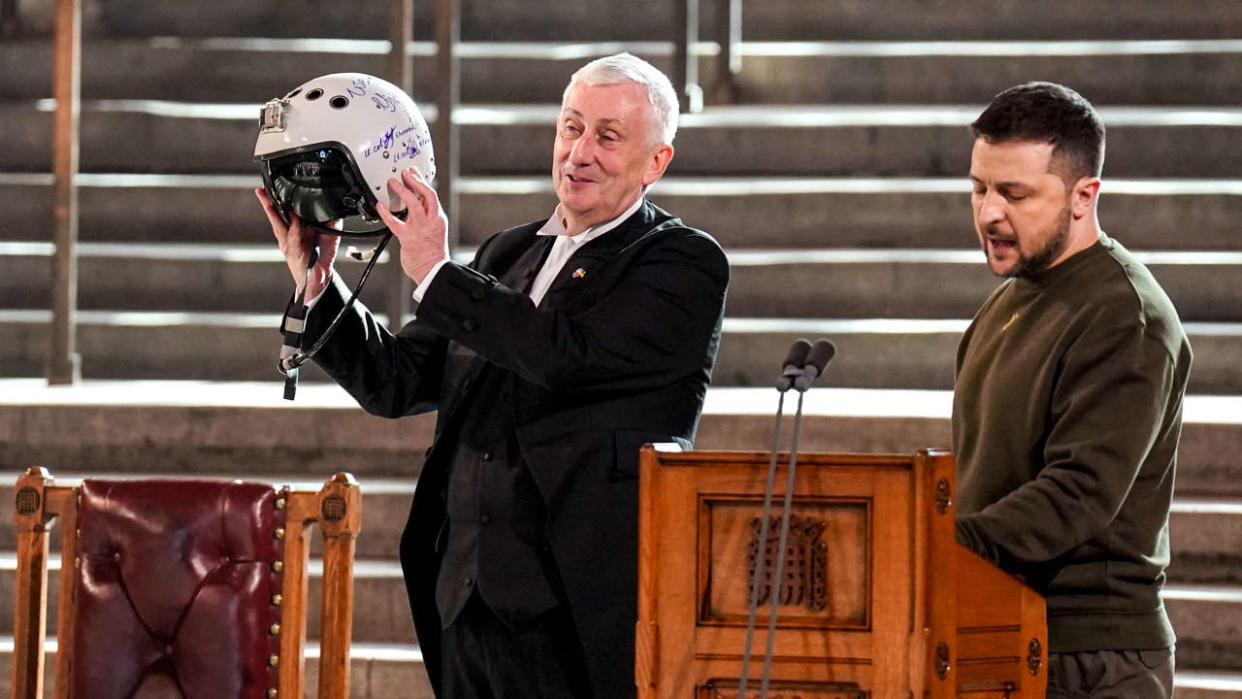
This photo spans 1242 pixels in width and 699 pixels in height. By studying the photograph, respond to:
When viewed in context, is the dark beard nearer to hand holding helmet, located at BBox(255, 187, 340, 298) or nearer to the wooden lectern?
the wooden lectern

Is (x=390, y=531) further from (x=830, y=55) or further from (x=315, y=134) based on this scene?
(x=830, y=55)

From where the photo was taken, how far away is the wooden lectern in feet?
5.72

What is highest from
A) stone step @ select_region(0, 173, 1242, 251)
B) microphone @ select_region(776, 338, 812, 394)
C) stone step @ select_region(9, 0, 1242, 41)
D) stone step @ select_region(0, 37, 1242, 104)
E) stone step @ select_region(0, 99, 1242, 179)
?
stone step @ select_region(9, 0, 1242, 41)

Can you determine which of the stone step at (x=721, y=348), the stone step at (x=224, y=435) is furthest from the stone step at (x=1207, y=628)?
the stone step at (x=721, y=348)

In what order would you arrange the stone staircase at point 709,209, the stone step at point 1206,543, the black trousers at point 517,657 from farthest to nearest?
the stone staircase at point 709,209, the stone step at point 1206,543, the black trousers at point 517,657

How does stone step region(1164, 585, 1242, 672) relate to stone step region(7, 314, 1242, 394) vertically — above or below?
below

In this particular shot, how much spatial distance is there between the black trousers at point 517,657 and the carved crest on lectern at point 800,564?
0.53 meters

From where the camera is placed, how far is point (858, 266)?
485 centimetres

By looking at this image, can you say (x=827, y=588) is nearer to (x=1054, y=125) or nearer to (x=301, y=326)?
(x=1054, y=125)

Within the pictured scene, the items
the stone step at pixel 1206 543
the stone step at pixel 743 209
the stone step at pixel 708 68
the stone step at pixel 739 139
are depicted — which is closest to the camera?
the stone step at pixel 1206 543

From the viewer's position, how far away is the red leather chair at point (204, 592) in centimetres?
230

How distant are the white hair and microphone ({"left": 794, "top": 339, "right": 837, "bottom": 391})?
0.55 meters

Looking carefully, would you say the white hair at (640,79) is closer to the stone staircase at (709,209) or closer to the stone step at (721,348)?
Result: the stone staircase at (709,209)

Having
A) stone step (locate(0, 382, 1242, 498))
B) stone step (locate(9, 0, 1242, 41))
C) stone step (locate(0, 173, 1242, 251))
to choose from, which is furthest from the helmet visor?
stone step (locate(9, 0, 1242, 41))
